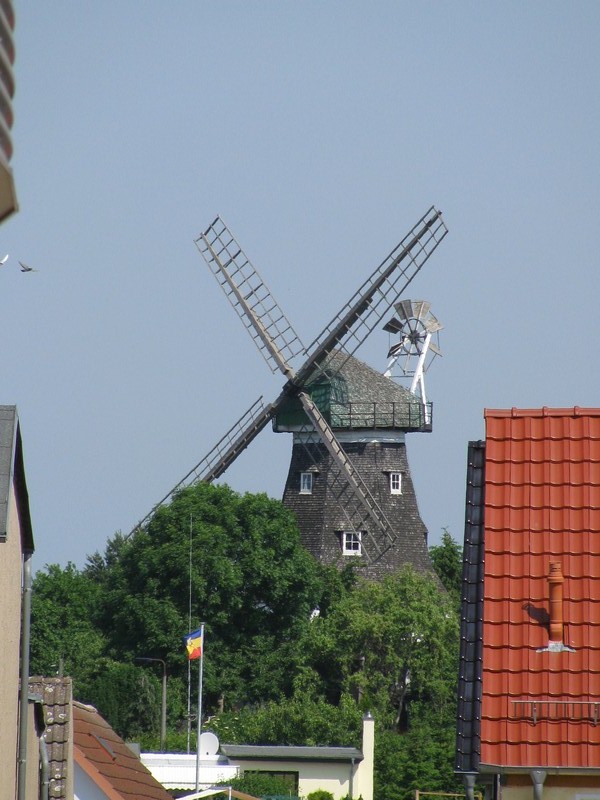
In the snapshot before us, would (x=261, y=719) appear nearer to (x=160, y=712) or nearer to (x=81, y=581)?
(x=160, y=712)

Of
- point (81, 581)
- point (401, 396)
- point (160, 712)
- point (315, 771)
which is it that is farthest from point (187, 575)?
point (81, 581)

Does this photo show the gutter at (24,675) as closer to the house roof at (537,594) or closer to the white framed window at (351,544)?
the house roof at (537,594)

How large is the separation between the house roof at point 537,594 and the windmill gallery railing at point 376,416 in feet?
168

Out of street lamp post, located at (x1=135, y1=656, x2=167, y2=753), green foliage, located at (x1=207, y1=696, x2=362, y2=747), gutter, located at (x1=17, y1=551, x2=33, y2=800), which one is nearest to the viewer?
gutter, located at (x1=17, y1=551, x2=33, y2=800)

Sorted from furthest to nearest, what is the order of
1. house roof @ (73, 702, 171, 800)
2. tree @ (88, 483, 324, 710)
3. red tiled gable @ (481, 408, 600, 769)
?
tree @ (88, 483, 324, 710), house roof @ (73, 702, 171, 800), red tiled gable @ (481, 408, 600, 769)

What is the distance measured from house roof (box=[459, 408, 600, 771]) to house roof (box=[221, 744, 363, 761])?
99.9ft

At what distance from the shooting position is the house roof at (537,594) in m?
10.6

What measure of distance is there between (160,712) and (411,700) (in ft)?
26.4

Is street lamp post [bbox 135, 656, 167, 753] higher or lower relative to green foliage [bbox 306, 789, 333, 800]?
higher

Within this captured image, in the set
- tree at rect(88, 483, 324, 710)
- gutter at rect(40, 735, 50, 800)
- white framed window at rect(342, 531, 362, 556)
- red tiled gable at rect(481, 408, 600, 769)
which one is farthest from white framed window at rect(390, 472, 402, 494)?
red tiled gable at rect(481, 408, 600, 769)

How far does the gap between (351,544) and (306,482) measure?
9.24 ft

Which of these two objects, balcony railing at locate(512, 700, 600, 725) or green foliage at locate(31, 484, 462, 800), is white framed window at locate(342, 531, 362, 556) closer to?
green foliage at locate(31, 484, 462, 800)

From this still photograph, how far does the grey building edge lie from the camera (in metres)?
11.0

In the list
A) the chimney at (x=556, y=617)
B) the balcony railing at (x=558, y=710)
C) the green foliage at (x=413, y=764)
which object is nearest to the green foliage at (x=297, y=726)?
the green foliage at (x=413, y=764)
